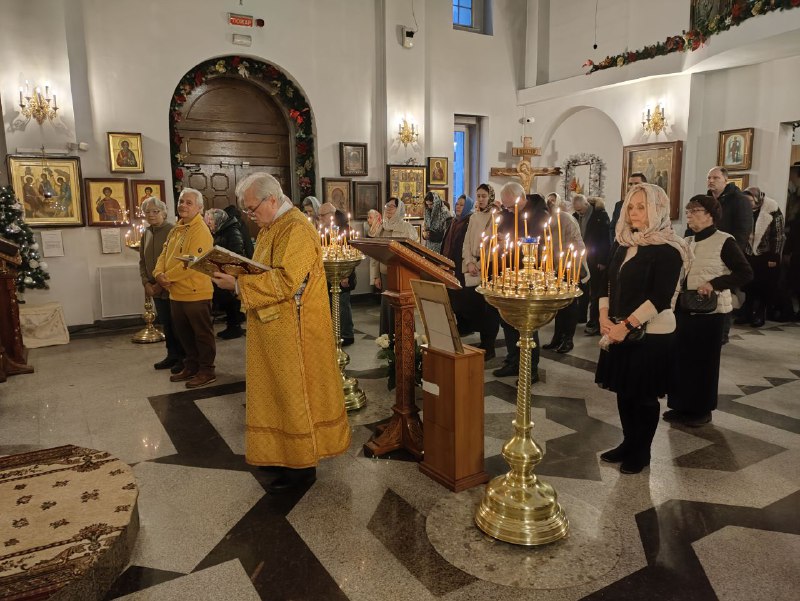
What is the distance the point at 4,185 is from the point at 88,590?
6880 mm

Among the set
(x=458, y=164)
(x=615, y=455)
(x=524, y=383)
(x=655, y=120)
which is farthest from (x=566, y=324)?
(x=458, y=164)

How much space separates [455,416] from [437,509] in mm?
492

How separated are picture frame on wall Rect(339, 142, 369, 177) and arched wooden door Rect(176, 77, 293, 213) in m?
0.92

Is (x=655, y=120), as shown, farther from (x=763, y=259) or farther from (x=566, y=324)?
(x=566, y=324)

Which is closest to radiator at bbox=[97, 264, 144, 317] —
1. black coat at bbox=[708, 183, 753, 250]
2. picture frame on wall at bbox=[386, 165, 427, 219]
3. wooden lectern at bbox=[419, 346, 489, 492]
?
picture frame on wall at bbox=[386, 165, 427, 219]

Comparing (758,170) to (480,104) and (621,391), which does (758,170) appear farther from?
(621,391)

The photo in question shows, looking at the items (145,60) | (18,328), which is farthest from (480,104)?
(18,328)

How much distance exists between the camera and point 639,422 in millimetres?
3311

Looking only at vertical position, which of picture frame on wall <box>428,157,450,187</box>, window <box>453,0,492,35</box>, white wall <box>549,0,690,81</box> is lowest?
picture frame on wall <box>428,157,450,187</box>

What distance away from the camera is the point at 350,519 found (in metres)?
2.96

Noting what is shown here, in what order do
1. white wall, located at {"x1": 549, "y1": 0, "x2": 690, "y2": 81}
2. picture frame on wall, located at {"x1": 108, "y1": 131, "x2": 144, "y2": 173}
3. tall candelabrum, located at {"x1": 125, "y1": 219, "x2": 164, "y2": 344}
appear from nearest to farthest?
tall candelabrum, located at {"x1": 125, "y1": 219, "x2": 164, "y2": 344} → picture frame on wall, located at {"x1": 108, "y1": 131, "x2": 144, "y2": 173} → white wall, located at {"x1": 549, "y1": 0, "x2": 690, "y2": 81}

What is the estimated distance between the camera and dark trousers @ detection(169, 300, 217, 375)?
5.14m

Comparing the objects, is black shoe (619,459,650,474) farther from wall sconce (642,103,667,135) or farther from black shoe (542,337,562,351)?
wall sconce (642,103,667,135)

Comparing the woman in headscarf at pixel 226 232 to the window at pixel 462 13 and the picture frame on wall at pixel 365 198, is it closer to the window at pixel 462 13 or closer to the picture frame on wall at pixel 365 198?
the picture frame on wall at pixel 365 198
